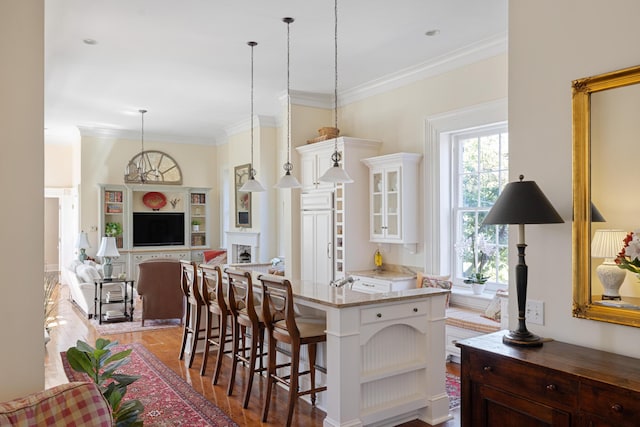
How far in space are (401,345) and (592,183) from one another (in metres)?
1.78

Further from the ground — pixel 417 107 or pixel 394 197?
pixel 417 107

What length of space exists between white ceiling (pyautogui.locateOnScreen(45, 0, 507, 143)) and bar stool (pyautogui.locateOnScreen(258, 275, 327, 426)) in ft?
7.89

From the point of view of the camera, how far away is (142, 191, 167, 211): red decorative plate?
9.94 m

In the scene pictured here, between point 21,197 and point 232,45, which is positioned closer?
point 21,197

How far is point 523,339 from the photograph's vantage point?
87.5 inches

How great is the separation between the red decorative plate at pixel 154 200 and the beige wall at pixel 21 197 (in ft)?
28.0

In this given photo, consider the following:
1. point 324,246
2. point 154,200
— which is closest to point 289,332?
point 324,246

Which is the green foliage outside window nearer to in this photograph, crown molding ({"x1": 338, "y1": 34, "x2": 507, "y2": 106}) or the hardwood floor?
crown molding ({"x1": 338, "y1": 34, "x2": 507, "y2": 106})

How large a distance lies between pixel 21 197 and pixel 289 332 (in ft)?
6.37

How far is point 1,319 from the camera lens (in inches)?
67.3

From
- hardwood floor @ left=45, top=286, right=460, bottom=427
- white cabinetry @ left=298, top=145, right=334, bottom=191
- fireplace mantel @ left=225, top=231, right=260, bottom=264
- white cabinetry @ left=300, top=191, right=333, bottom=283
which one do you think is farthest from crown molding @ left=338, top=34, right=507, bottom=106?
hardwood floor @ left=45, top=286, right=460, bottom=427

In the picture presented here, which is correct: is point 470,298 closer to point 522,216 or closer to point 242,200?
point 522,216

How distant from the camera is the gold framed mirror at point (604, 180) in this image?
2023 millimetres

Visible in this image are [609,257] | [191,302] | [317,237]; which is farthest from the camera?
[317,237]
